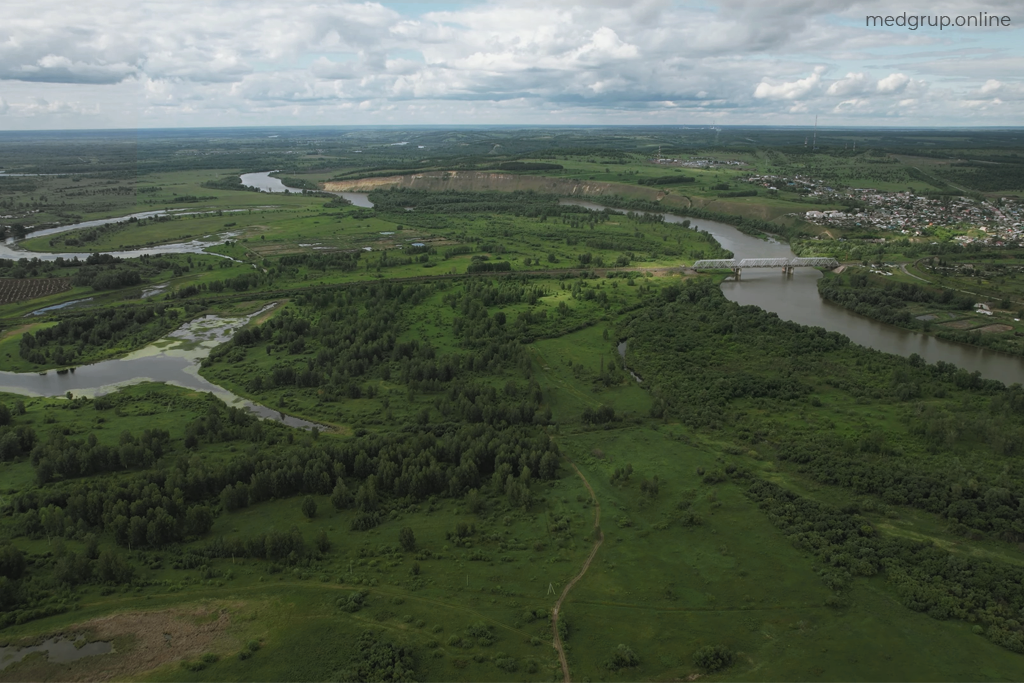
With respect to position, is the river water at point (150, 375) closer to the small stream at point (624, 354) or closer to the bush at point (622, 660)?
the small stream at point (624, 354)

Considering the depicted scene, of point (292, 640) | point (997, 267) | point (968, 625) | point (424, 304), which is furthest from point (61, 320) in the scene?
point (997, 267)

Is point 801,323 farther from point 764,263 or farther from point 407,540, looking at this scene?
point 407,540

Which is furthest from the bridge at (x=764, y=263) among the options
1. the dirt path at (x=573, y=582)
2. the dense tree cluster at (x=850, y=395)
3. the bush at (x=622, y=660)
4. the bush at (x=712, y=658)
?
the bush at (x=622, y=660)

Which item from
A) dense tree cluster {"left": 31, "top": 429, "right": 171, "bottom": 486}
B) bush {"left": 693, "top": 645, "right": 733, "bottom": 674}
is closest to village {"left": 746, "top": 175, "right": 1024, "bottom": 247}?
bush {"left": 693, "top": 645, "right": 733, "bottom": 674}

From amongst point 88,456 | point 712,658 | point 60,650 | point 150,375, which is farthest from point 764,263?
point 60,650

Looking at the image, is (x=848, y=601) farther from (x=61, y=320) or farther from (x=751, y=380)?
(x=61, y=320)

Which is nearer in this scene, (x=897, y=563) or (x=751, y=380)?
(x=897, y=563)

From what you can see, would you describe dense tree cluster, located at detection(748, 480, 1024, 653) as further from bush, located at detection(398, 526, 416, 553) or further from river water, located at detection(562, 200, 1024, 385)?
river water, located at detection(562, 200, 1024, 385)
